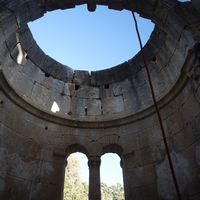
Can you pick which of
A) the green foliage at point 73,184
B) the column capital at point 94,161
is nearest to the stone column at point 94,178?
the column capital at point 94,161

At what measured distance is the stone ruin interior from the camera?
18.0 feet

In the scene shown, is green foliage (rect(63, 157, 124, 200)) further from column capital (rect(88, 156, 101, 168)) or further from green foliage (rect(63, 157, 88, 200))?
column capital (rect(88, 156, 101, 168))

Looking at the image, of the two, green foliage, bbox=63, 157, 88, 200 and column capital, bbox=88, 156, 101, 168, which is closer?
column capital, bbox=88, 156, 101, 168

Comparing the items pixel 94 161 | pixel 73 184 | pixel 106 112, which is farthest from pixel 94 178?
pixel 73 184

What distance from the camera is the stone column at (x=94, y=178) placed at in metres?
5.92

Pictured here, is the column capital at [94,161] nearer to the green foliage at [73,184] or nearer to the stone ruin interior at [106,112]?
the stone ruin interior at [106,112]

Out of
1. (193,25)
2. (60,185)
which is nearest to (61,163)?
(60,185)

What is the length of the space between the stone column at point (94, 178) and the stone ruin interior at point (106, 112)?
0.10ft

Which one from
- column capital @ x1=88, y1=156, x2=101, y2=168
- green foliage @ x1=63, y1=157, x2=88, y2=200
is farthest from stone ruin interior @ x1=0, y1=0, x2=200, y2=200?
green foliage @ x1=63, y1=157, x2=88, y2=200

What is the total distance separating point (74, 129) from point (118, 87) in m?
2.50

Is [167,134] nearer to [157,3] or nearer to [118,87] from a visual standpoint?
[118,87]

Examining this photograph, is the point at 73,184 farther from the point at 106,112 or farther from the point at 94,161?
the point at 94,161

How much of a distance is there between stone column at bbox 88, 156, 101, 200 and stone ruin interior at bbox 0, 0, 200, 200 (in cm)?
3

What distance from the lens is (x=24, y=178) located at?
18.6 feet
